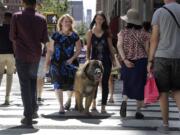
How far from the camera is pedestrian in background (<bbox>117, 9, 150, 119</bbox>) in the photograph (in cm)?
1002

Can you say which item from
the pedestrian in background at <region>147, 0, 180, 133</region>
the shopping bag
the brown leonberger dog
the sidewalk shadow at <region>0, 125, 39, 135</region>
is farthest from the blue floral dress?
the pedestrian in background at <region>147, 0, 180, 133</region>

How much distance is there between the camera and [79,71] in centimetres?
1041

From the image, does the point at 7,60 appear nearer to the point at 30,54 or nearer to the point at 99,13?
the point at 99,13

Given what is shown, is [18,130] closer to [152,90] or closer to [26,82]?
[26,82]

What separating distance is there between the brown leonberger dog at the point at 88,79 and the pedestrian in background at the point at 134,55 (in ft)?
1.47

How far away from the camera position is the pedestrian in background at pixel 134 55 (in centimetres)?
1002

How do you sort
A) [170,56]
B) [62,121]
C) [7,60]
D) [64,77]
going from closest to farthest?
1. [170,56]
2. [62,121]
3. [64,77]
4. [7,60]

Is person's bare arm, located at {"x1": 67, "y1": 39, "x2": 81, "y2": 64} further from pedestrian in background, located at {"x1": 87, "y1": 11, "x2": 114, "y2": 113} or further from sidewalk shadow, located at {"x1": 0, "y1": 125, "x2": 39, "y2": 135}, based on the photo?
sidewalk shadow, located at {"x1": 0, "y1": 125, "x2": 39, "y2": 135}

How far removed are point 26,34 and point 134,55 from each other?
1.93 metres

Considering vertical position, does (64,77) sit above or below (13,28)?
below

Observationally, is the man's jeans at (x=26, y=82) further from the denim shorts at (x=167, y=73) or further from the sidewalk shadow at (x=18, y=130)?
the denim shorts at (x=167, y=73)

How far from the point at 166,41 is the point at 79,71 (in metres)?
2.33

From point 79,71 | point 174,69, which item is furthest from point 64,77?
point 174,69

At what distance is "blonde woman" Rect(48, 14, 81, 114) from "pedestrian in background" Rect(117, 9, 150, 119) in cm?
105
